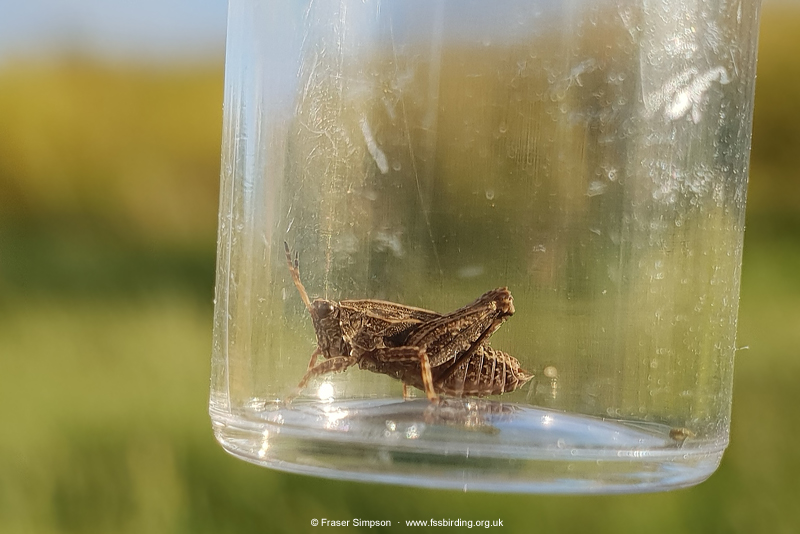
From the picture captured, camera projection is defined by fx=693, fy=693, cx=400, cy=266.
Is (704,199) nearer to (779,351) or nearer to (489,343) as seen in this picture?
(489,343)

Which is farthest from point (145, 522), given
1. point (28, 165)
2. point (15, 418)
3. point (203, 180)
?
point (28, 165)

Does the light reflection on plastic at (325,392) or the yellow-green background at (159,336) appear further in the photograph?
the yellow-green background at (159,336)

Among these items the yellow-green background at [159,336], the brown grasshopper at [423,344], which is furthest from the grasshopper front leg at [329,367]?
the yellow-green background at [159,336]

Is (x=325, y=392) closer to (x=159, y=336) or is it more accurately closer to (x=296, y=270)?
(x=296, y=270)

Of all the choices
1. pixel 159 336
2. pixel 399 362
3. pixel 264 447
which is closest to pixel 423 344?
pixel 399 362

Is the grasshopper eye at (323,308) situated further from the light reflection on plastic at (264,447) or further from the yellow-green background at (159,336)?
the yellow-green background at (159,336)

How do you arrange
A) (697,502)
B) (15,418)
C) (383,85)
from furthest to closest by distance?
(15,418) < (697,502) < (383,85)

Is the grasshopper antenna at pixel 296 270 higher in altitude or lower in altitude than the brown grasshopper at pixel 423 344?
higher
